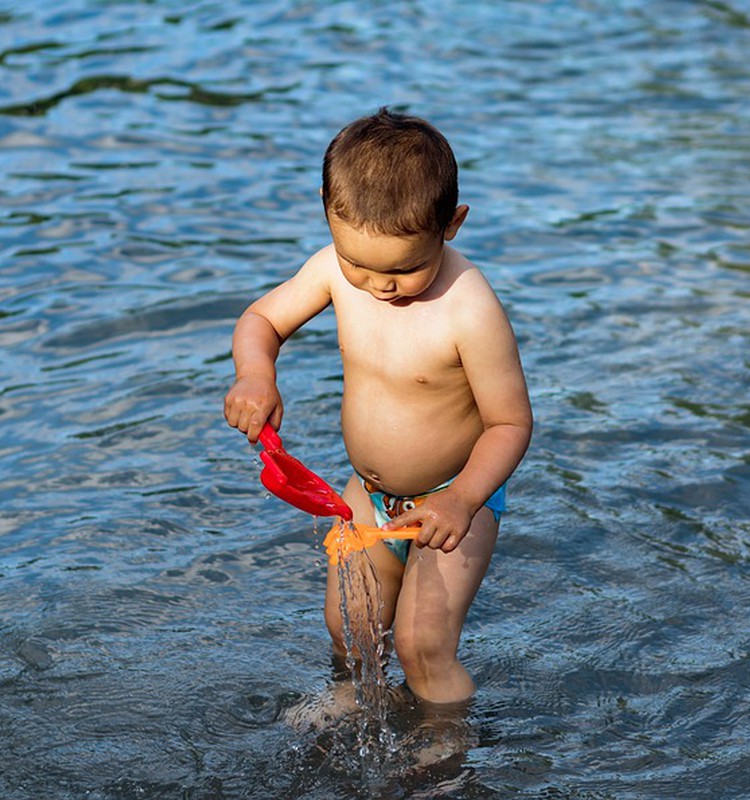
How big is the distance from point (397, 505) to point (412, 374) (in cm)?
42

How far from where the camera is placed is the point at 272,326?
3.83m

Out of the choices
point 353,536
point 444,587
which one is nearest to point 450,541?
point 353,536

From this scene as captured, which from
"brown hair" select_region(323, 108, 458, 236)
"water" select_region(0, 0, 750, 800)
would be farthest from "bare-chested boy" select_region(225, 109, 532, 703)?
"water" select_region(0, 0, 750, 800)

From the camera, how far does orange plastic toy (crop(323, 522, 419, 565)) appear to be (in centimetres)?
340

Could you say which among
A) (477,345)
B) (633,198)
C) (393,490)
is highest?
(477,345)

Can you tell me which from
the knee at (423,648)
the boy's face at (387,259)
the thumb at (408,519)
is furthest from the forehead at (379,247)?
the knee at (423,648)

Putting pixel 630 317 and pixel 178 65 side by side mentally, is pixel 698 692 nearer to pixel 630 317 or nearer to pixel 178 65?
pixel 630 317

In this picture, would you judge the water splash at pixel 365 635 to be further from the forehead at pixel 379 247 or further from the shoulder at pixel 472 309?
the forehead at pixel 379 247

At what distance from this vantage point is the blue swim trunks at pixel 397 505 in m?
3.85

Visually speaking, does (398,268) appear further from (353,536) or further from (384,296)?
(353,536)

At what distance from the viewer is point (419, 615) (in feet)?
12.4

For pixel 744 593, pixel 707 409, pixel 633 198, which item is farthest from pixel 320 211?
pixel 744 593

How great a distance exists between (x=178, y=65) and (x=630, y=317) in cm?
510

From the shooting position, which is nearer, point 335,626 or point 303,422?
point 335,626
